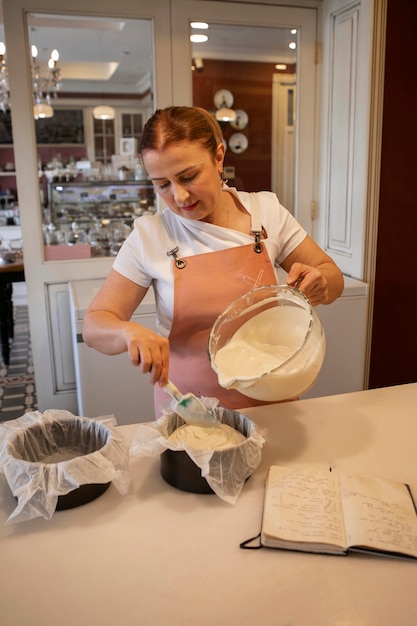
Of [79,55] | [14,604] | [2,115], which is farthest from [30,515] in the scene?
[2,115]

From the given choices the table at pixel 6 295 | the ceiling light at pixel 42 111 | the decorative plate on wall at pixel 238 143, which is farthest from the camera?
the table at pixel 6 295

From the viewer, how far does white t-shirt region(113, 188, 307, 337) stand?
1436mm

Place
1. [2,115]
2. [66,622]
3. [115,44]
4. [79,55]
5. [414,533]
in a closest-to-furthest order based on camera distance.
A: [66,622], [414,533], [115,44], [79,55], [2,115]

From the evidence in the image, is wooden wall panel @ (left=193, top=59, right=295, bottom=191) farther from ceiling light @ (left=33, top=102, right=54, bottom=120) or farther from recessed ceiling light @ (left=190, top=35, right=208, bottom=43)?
ceiling light @ (left=33, top=102, right=54, bottom=120)

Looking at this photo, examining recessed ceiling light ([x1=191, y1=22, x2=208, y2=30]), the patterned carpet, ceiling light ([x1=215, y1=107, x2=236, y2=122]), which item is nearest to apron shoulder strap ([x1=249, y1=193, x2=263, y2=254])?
ceiling light ([x1=215, y1=107, x2=236, y2=122])

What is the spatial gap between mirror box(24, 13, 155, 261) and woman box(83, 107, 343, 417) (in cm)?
144

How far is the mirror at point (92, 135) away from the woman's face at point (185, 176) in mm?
1541

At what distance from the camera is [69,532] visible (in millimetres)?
963

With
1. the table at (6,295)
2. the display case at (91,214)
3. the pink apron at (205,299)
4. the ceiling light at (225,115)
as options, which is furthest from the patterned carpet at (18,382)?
the pink apron at (205,299)

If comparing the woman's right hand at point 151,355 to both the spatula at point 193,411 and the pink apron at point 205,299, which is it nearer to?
the spatula at point 193,411

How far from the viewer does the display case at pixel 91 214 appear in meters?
2.79

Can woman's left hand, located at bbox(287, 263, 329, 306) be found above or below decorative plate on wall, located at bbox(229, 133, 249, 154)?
below

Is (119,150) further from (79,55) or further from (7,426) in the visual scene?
(7,426)

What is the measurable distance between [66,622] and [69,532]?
207 mm
